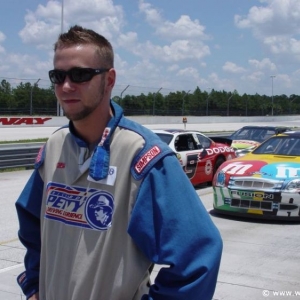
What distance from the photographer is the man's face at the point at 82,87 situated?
2.25 m

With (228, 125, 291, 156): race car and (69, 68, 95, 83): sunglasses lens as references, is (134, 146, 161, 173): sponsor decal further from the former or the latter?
(228, 125, 291, 156): race car

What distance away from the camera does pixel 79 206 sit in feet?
7.36

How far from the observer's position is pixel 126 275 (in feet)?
6.91

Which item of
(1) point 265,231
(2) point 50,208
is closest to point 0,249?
(1) point 265,231

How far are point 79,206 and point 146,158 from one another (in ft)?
1.13

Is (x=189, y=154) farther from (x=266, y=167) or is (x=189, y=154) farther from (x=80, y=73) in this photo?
(x=80, y=73)

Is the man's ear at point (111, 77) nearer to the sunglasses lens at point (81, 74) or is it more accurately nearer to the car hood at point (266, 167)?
the sunglasses lens at point (81, 74)

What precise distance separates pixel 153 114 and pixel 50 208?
50.3 m

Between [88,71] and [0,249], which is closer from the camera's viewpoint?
[88,71]

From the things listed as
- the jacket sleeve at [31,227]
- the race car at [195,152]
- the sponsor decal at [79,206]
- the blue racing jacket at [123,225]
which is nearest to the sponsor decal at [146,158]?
the blue racing jacket at [123,225]

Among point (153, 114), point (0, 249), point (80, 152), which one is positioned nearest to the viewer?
point (80, 152)

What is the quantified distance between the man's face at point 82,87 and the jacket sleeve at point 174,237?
39 cm

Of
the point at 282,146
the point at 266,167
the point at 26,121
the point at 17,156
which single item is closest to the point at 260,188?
the point at 266,167

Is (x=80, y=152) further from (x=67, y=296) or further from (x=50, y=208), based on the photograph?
(x=67, y=296)
